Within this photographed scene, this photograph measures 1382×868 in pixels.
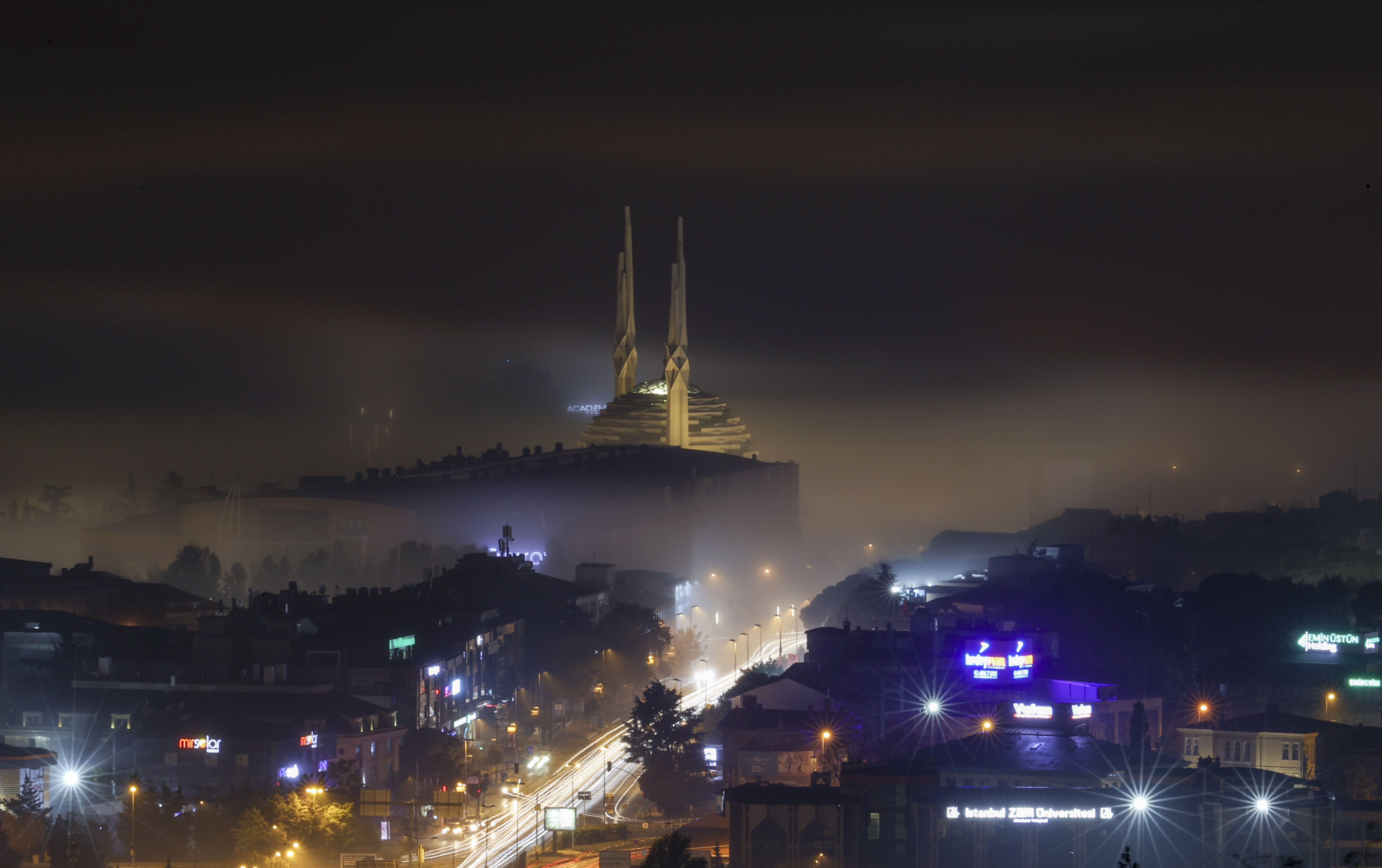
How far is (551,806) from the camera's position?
41938mm

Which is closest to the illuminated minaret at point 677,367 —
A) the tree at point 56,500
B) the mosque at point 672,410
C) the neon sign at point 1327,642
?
the mosque at point 672,410

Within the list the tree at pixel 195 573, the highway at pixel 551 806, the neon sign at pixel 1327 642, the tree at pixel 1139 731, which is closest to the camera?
the highway at pixel 551 806

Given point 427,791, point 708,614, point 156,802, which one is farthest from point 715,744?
point 708,614

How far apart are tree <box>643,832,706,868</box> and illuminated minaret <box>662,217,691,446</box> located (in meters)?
85.2

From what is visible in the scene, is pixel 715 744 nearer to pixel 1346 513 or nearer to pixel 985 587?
pixel 985 587

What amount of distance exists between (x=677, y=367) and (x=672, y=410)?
100 inches

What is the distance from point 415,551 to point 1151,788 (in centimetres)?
4876

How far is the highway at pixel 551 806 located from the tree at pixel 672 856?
369cm

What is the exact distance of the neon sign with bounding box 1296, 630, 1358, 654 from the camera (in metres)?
60.4

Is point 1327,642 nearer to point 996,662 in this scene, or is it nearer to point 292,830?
point 996,662

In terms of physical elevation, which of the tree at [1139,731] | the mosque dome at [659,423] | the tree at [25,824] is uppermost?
the mosque dome at [659,423]

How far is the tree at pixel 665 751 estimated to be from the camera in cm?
4334

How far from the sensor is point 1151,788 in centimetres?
3922

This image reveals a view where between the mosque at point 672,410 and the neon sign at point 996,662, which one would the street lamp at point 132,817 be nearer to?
the neon sign at point 996,662
